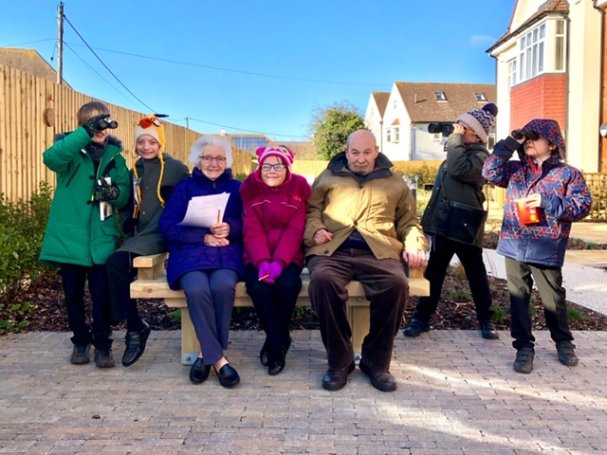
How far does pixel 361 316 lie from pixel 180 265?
1.32 m

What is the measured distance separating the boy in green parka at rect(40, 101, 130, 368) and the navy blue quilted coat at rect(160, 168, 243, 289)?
15.8 inches

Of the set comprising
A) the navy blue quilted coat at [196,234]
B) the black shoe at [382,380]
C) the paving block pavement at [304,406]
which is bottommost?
the paving block pavement at [304,406]

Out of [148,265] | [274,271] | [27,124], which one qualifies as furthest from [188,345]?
[27,124]

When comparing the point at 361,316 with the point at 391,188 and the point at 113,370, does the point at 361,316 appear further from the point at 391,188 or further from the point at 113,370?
the point at 113,370

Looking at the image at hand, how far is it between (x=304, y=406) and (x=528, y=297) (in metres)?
1.85

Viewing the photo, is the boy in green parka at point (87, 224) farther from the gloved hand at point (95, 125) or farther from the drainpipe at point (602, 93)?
the drainpipe at point (602, 93)

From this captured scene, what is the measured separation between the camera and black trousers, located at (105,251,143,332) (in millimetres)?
4297

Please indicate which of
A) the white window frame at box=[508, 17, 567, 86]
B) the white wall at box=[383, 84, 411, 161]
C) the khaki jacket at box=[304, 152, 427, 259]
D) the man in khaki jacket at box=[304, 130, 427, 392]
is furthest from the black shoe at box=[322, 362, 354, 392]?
the white wall at box=[383, 84, 411, 161]

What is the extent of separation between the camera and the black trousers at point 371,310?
157 inches

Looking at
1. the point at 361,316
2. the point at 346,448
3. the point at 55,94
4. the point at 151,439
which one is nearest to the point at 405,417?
the point at 346,448

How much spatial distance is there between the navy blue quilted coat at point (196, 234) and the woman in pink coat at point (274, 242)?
0.09 metres

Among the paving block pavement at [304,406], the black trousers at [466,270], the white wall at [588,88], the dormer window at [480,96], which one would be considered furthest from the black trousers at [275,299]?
the dormer window at [480,96]

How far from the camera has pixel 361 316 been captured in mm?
4465

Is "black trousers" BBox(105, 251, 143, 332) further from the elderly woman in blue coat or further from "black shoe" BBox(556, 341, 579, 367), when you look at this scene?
"black shoe" BBox(556, 341, 579, 367)
